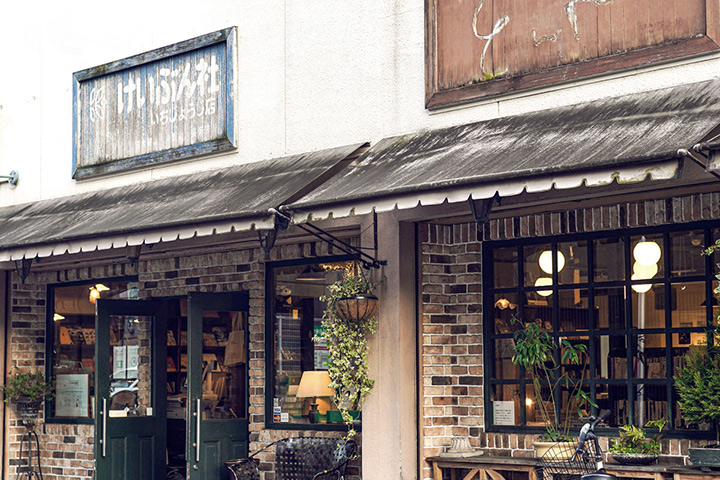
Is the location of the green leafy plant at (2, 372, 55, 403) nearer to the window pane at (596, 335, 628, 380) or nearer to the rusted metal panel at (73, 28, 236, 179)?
the rusted metal panel at (73, 28, 236, 179)

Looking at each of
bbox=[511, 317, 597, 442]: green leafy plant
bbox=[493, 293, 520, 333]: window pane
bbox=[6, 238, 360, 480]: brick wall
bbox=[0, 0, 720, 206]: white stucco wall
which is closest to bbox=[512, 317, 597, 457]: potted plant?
→ bbox=[511, 317, 597, 442]: green leafy plant

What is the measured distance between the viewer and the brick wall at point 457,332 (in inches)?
350

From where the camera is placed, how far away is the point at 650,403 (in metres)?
8.20

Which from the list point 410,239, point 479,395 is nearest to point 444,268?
point 410,239

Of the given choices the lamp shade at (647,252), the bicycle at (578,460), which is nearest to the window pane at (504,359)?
the bicycle at (578,460)

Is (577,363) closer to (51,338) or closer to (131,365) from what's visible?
(131,365)

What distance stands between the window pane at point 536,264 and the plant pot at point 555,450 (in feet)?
4.31

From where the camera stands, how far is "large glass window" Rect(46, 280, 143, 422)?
13.1 metres

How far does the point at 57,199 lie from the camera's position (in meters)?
12.2

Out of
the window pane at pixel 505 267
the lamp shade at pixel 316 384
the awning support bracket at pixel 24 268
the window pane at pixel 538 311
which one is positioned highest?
the awning support bracket at pixel 24 268

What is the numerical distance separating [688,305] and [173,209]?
4321mm

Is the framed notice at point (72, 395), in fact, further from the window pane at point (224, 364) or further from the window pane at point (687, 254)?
the window pane at point (687, 254)

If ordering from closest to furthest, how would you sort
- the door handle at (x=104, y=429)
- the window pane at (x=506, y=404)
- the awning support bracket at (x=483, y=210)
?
the awning support bracket at (x=483, y=210)
the window pane at (x=506, y=404)
the door handle at (x=104, y=429)

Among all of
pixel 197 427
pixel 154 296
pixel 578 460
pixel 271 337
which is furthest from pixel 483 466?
pixel 154 296
